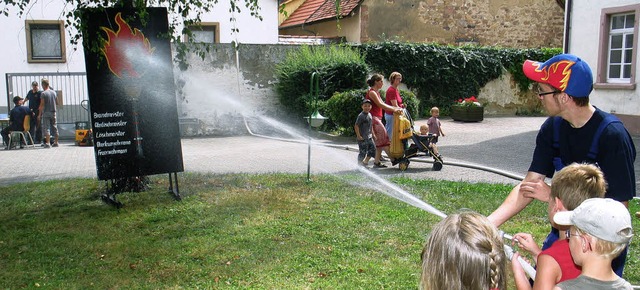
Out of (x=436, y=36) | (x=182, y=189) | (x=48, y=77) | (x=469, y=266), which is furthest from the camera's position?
(x=436, y=36)

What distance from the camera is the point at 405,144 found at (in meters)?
11.3

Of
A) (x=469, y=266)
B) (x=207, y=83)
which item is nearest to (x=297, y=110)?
(x=207, y=83)

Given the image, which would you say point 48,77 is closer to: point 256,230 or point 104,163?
point 104,163

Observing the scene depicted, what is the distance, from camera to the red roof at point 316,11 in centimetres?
2542

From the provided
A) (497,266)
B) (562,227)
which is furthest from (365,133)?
(497,266)

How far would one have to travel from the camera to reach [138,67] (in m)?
7.98

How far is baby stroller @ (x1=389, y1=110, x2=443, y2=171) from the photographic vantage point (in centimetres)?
1123

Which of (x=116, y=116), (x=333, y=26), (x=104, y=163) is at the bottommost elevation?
(x=104, y=163)

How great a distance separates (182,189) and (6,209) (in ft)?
7.73

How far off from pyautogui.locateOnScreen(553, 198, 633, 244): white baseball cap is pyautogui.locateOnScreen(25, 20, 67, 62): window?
23359 mm

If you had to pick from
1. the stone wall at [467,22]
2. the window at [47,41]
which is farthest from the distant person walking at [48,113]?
the stone wall at [467,22]

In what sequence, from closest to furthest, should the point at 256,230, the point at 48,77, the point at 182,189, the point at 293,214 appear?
the point at 256,230 < the point at 293,214 < the point at 182,189 < the point at 48,77

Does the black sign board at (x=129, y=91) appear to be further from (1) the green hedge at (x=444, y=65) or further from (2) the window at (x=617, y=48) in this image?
(1) the green hedge at (x=444, y=65)

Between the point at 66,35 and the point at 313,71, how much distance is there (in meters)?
10.8
